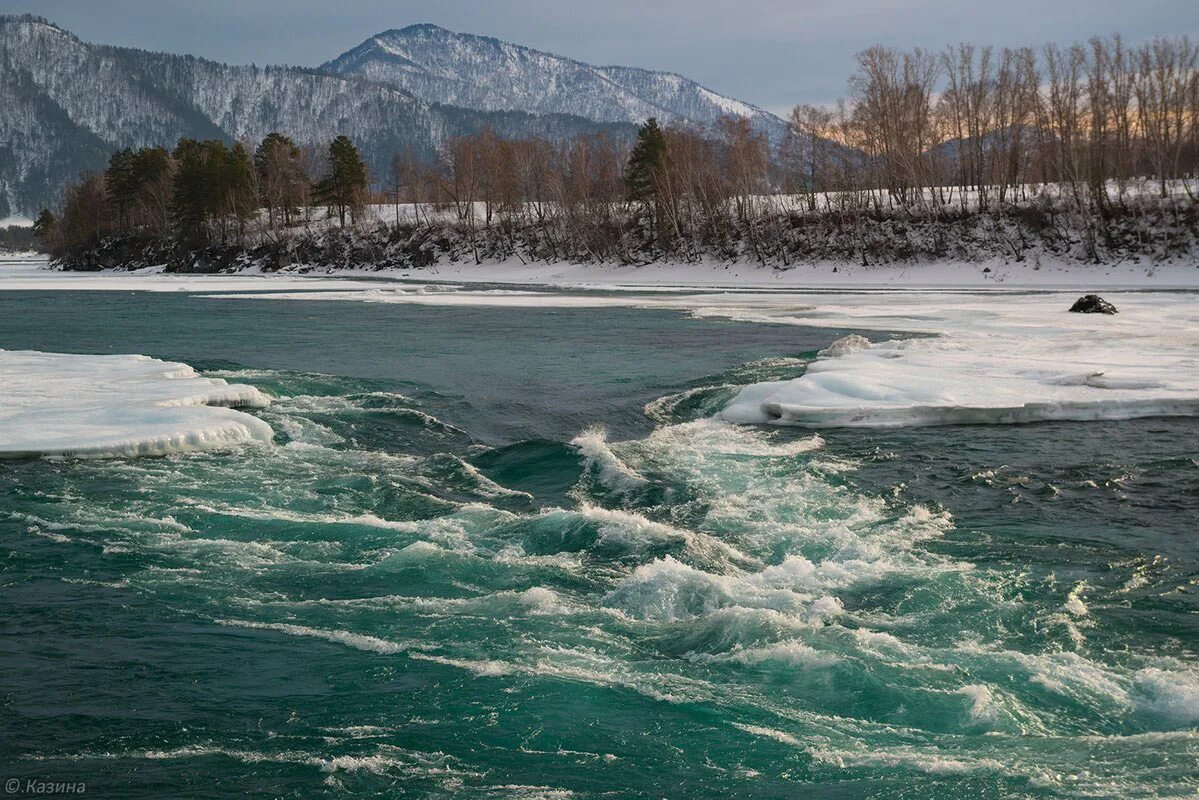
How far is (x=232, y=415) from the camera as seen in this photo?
15.2 metres

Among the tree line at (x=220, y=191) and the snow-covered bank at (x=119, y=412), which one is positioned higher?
the tree line at (x=220, y=191)

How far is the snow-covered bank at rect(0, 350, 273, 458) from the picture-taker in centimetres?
1341

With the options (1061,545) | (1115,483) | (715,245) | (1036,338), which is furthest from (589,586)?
(715,245)

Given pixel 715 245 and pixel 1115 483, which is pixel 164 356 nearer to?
pixel 1115 483

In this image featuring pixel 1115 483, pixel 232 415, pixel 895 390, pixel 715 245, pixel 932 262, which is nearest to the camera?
pixel 1115 483

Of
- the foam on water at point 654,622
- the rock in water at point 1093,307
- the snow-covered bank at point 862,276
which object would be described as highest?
the snow-covered bank at point 862,276

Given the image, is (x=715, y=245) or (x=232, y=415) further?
(x=715, y=245)

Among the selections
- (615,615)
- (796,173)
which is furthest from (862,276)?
(615,615)

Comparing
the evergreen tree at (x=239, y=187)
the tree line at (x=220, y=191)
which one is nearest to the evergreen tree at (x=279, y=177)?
the tree line at (x=220, y=191)

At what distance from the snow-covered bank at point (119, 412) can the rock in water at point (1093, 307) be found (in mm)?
24974

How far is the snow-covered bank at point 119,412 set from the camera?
13414 mm

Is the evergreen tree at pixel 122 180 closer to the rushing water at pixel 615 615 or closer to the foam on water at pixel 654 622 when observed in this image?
the rushing water at pixel 615 615

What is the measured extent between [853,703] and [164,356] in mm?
21600

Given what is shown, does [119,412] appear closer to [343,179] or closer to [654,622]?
[654,622]
